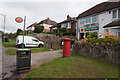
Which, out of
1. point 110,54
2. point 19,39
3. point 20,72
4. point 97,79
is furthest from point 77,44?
point 19,39

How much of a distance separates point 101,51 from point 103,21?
10.1 meters

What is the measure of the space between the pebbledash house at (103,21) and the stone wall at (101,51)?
5.03 metres

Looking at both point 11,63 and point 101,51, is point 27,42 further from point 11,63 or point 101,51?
point 101,51

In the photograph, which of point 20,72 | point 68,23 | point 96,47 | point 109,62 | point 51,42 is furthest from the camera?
point 68,23

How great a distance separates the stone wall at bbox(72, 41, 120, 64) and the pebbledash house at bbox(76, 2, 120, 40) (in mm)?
5027

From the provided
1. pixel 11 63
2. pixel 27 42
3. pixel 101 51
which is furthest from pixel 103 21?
pixel 11 63

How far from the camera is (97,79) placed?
124 inches

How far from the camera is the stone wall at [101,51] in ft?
15.0

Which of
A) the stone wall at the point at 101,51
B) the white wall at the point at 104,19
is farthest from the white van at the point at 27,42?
the white wall at the point at 104,19

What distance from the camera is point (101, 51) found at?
535cm

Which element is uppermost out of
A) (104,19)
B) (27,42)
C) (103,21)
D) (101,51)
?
(104,19)

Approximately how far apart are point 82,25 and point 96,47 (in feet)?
39.9

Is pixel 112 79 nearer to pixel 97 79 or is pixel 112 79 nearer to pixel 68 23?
pixel 97 79

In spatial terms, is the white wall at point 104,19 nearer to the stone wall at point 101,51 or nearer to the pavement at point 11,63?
the stone wall at point 101,51
